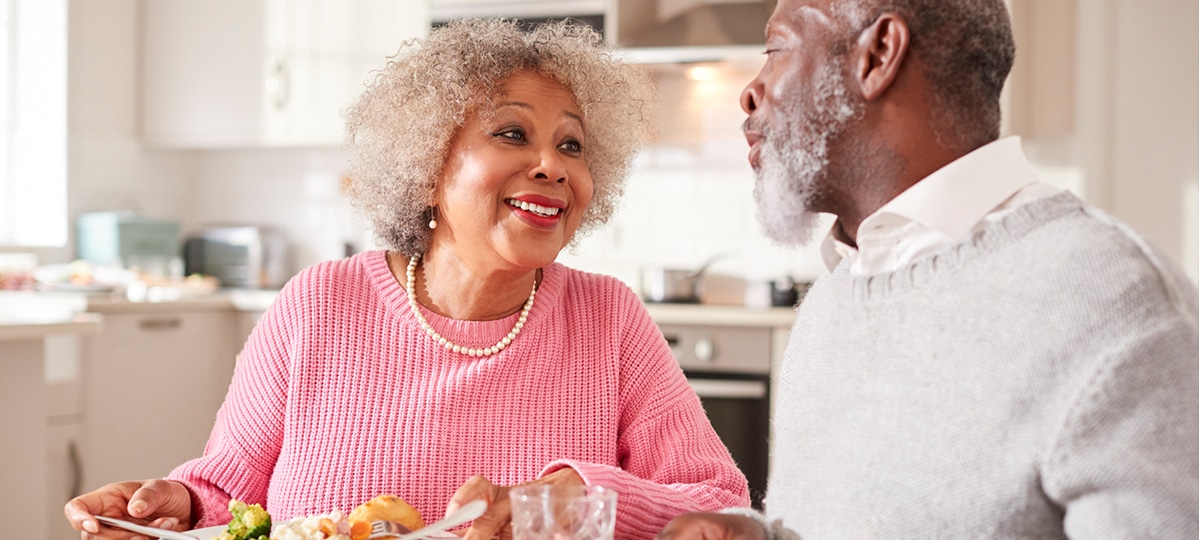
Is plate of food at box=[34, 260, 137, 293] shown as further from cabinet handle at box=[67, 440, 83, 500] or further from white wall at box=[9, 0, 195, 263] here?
cabinet handle at box=[67, 440, 83, 500]

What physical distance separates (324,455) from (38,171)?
3.34 metres

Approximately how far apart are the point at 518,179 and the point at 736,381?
1.91m

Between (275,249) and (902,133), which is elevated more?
(902,133)

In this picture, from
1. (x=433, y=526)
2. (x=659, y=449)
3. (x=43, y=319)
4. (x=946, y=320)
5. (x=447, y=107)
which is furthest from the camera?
(x=43, y=319)

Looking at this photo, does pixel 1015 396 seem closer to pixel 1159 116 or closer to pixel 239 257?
pixel 1159 116

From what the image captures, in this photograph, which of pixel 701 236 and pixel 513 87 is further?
pixel 701 236

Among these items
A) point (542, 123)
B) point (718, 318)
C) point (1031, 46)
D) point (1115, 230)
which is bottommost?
point (718, 318)

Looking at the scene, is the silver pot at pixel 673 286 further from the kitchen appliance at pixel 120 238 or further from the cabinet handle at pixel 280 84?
the kitchen appliance at pixel 120 238

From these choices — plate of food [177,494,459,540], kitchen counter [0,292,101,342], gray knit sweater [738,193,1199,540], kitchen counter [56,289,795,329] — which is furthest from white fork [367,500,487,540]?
kitchen counter [56,289,795,329]

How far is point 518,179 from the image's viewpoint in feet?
5.01

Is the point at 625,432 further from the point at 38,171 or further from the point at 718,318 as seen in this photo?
the point at 38,171

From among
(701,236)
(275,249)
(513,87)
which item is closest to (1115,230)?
(513,87)

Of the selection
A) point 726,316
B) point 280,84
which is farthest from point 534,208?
point 280,84

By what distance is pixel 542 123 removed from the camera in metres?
1.56
